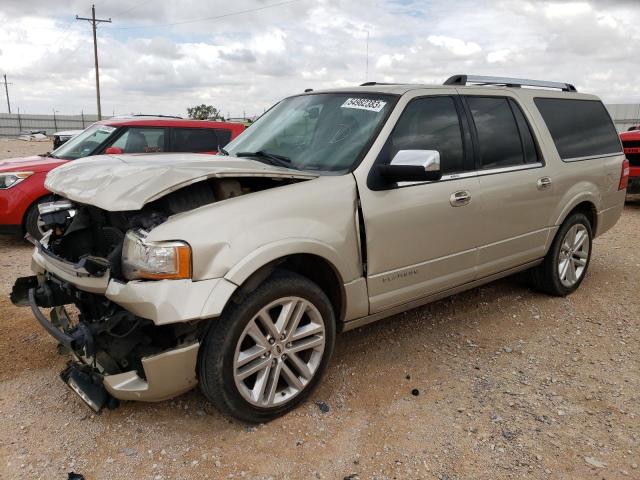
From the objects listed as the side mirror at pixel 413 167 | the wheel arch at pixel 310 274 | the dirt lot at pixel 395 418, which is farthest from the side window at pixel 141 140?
the side mirror at pixel 413 167

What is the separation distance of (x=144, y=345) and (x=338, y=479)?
116 cm

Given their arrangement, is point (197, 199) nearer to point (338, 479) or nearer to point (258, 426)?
point (258, 426)

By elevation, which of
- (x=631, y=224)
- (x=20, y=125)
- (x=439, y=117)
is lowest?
(x=20, y=125)

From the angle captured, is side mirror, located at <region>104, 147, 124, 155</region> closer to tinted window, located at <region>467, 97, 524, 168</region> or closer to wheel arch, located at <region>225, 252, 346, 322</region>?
wheel arch, located at <region>225, 252, 346, 322</region>

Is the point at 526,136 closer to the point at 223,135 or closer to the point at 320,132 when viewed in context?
the point at 320,132

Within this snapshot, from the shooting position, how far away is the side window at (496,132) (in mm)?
3854

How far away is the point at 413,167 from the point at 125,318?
1.75 metres

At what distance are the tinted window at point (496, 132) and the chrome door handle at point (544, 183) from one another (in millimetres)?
239

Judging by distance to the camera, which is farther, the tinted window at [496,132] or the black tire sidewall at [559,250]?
the black tire sidewall at [559,250]

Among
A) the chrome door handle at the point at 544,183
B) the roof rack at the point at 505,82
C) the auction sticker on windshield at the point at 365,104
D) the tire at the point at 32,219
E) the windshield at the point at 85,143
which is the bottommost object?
the tire at the point at 32,219

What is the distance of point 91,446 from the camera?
Answer: 267 cm

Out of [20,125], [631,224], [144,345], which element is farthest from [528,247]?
[20,125]

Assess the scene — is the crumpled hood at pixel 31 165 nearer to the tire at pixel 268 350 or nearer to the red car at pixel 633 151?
the tire at pixel 268 350

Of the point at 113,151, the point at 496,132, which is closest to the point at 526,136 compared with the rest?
the point at 496,132
